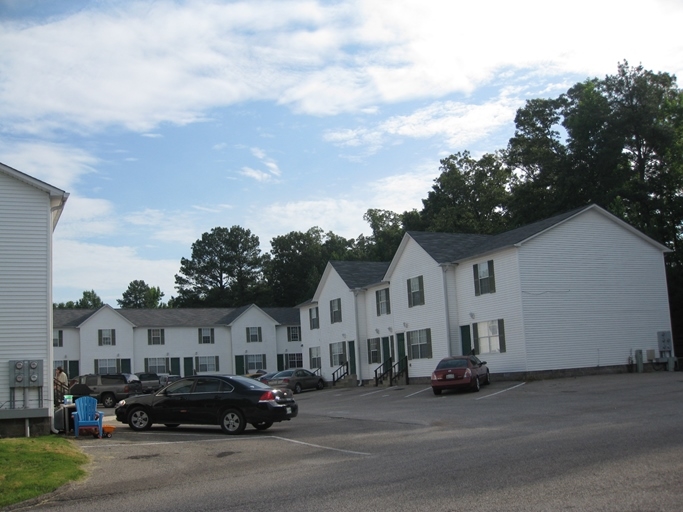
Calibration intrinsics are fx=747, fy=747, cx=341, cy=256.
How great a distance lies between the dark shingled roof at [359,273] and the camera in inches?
1816

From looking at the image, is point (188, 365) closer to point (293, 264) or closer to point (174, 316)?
point (174, 316)

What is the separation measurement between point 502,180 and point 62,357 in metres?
40.0

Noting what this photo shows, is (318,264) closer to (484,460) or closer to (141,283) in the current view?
(141,283)

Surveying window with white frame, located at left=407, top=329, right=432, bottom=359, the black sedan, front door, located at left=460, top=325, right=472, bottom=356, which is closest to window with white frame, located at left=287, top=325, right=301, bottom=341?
window with white frame, located at left=407, top=329, right=432, bottom=359

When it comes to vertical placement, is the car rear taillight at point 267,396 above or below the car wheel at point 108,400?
above

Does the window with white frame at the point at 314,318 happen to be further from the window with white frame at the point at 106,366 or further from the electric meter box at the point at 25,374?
the electric meter box at the point at 25,374

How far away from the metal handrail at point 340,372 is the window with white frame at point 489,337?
538 inches

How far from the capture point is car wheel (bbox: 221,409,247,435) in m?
18.9

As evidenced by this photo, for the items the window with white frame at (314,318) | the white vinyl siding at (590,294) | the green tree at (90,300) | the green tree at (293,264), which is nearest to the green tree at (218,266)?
the green tree at (293,264)

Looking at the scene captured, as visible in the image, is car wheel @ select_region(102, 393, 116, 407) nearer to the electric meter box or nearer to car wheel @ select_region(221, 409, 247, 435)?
the electric meter box

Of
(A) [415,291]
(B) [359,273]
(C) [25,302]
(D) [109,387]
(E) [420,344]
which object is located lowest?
(D) [109,387]

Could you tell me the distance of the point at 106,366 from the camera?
202 ft

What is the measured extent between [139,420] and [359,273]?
28.3m

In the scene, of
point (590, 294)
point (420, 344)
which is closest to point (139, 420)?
point (420, 344)
